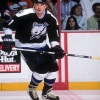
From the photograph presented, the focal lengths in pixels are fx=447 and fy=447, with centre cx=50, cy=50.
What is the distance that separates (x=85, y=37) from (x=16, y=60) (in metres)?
1.00

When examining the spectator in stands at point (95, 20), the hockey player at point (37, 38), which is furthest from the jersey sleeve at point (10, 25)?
the spectator in stands at point (95, 20)

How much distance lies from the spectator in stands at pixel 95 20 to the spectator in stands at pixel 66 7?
288mm

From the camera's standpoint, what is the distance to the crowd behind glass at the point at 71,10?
20.0 feet

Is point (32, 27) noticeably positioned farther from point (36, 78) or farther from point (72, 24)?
point (72, 24)

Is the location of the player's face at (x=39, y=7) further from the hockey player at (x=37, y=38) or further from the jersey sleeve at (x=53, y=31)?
the jersey sleeve at (x=53, y=31)

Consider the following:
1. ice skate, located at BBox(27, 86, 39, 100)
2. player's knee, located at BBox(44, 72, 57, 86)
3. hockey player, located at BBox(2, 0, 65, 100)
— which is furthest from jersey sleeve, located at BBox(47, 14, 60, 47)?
ice skate, located at BBox(27, 86, 39, 100)

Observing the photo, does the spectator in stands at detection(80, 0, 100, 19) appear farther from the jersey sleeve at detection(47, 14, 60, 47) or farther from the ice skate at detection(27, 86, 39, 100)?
the ice skate at detection(27, 86, 39, 100)

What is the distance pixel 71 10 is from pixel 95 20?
359mm

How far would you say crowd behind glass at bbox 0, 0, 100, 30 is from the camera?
6105 millimetres

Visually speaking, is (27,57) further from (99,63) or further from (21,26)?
(99,63)

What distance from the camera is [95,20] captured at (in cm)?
614

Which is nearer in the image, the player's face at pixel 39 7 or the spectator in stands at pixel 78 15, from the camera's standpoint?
the player's face at pixel 39 7

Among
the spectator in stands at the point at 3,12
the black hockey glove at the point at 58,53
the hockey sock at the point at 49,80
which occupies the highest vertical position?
the spectator in stands at the point at 3,12

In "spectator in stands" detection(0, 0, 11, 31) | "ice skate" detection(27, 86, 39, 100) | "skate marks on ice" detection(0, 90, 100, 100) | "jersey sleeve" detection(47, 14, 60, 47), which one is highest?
"spectator in stands" detection(0, 0, 11, 31)
